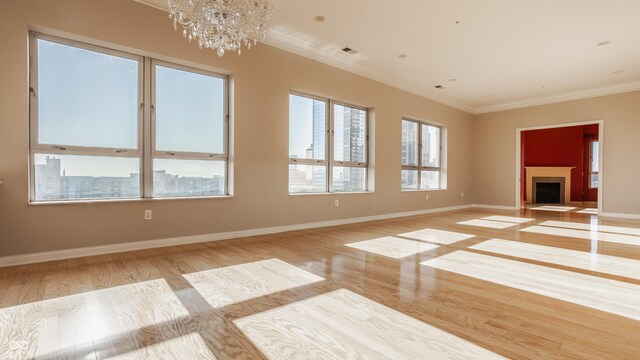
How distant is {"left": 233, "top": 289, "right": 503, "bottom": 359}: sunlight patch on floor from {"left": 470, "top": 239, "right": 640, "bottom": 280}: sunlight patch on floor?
91.5 inches

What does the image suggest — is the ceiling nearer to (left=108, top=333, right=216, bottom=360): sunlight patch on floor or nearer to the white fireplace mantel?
(left=108, top=333, right=216, bottom=360): sunlight patch on floor

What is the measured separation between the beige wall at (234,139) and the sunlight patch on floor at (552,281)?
256 centimetres

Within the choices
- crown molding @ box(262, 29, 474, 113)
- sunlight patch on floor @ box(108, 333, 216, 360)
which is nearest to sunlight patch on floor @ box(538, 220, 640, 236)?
crown molding @ box(262, 29, 474, 113)

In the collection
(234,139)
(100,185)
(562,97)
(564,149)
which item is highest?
(562,97)

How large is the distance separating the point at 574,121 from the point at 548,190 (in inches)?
165

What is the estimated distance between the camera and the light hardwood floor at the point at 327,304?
5.30 ft

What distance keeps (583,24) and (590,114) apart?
4192 mm

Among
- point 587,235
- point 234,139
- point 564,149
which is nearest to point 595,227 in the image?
point 587,235

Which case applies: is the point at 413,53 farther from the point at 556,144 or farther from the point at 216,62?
the point at 556,144

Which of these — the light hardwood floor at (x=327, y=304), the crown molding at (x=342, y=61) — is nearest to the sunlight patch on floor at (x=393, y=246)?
the light hardwood floor at (x=327, y=304)

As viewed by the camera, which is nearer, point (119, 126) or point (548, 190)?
point (119, 126)

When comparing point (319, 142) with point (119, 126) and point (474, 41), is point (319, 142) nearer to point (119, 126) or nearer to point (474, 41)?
point (474, 41)

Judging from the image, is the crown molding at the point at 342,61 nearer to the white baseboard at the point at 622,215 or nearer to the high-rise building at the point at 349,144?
the high-rise building at the point at 349,144

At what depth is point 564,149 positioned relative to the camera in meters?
10.8
